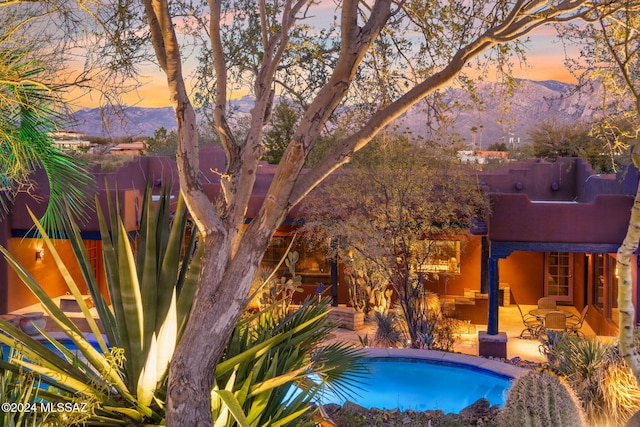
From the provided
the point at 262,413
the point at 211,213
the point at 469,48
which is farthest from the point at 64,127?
the point at 469,48

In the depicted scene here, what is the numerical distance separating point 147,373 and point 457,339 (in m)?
11.0

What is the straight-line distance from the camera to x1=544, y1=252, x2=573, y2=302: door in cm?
1883

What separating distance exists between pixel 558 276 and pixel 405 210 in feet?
24.3

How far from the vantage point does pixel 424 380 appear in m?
9.98

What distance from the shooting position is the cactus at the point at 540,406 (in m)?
5.49

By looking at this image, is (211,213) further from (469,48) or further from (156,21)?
(469,48)

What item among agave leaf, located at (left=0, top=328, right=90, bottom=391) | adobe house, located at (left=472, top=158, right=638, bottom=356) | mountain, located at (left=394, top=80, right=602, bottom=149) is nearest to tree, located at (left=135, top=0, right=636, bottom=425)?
agave leaf, located at (left=0, top=328, right=90, bottom=391)

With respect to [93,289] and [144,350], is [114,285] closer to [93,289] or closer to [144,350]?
[93,289]

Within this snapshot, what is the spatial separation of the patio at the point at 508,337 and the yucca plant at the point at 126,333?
25.5ft

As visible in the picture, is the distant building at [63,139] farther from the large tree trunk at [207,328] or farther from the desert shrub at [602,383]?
the desert shrub at [602,383]

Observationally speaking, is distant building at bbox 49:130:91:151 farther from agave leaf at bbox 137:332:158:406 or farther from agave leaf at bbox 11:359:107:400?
agave leaf at bbox 137:332:158:406

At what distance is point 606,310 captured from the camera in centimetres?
1478

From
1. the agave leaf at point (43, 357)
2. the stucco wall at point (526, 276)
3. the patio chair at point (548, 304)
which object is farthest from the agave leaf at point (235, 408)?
the stucco wall at point (526, 276)

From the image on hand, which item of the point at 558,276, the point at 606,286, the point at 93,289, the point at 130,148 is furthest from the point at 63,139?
the point at 130,148
